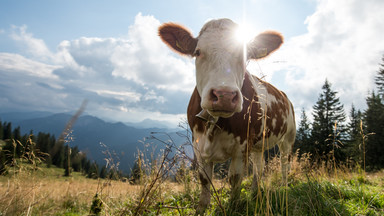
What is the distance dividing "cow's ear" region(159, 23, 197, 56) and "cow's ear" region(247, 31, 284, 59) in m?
1.10

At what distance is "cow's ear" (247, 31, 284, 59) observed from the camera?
3834mm

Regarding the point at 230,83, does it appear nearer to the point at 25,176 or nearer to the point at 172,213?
the point at 172,213

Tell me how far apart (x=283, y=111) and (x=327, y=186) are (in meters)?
2.12

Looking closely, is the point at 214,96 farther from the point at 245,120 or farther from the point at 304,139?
the point at 304,139

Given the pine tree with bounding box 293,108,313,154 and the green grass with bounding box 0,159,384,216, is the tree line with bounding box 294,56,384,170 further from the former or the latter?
the green grass with bounding box 0,159,384,216

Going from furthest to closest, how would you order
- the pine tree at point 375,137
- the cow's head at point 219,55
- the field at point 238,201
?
the pine tree at point 375,137 → the cow's head at point 219,55 → the field at point 238,201

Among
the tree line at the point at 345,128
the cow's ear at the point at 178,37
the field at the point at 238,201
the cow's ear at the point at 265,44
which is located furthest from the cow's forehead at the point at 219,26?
the tree line at the point at 345,128

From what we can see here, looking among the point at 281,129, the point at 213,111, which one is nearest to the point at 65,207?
the point at 213,111

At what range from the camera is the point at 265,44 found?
13.2 ft

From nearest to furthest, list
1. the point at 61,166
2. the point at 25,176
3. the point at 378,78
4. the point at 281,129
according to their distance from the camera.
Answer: the point at 25,176 → the point at 281,129 → the point at 378,78 → the point at 61,166

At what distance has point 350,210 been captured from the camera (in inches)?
105

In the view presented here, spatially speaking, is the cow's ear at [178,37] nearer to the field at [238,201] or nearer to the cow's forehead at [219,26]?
the cow's forehead at [219,26]

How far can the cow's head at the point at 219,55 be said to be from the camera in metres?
2.31

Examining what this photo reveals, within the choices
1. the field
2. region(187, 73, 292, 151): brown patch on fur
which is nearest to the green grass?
the field
